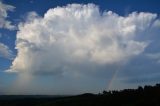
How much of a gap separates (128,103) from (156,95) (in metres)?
20.4

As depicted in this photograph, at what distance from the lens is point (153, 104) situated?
585 ft

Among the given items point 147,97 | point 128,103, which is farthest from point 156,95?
point 128,103

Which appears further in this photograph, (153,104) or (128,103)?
(128,103)

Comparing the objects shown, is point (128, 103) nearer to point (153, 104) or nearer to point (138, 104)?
point (138, 104)

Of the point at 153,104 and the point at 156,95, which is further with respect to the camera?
the point at 156,95

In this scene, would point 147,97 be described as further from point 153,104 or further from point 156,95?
point 153,104

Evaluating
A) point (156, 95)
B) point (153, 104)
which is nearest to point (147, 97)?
point (156, 95)

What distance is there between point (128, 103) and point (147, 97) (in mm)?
14230

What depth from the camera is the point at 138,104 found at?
18862cm

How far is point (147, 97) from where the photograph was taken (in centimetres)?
19975

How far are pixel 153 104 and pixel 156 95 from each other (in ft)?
54.6

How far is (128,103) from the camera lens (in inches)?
7859

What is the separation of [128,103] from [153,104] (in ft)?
81.1

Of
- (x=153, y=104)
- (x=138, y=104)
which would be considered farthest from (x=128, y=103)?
(x=153, y=104)
